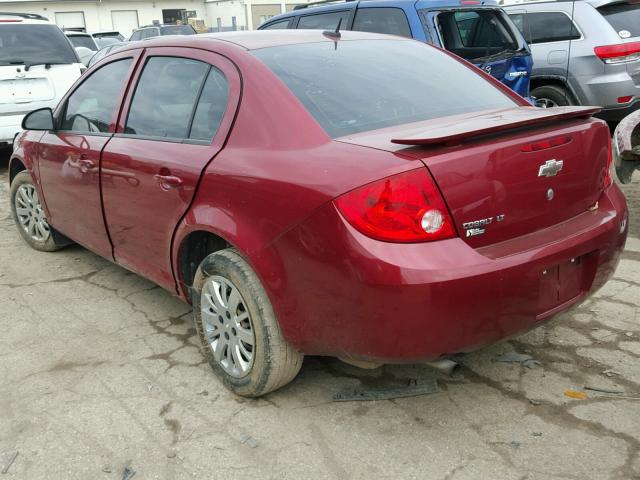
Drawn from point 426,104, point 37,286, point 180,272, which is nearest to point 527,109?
point 426,104

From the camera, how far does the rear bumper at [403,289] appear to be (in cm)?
226

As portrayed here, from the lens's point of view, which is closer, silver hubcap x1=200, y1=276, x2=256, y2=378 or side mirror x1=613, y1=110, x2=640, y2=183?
silver hubcap x1=200, y1=276, x2=256, y2=378

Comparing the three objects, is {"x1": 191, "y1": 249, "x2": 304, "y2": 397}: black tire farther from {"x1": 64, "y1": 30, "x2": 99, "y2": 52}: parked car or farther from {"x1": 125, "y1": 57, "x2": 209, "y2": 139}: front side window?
{"x1": 64, "y1": 30, "x2": 99, "y2": 52}: parked car

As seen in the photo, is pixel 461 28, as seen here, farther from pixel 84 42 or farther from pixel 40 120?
pixel 84 42

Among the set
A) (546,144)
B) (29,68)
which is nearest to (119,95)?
(546,144)

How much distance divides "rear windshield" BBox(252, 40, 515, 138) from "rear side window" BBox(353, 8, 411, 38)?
9.60ft

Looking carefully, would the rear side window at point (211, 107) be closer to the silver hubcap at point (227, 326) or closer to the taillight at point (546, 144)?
the silver hubcap at point (227, 326)

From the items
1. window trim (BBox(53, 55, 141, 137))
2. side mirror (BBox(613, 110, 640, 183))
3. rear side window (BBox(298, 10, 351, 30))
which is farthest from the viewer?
rear side window (BBox(298, 10, 351, 30))

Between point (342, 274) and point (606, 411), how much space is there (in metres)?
1.36

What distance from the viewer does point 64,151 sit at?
13.4 ft

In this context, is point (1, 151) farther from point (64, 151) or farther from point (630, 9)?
point (630, 9)

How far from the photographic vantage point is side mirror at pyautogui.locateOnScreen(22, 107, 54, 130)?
427 centimetres

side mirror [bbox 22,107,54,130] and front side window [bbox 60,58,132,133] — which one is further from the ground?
front side window [bbox 60,58,132,133]

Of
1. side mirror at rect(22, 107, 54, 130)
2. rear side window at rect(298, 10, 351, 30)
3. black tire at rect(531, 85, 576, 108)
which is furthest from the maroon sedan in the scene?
black tire at rect(531, 85, 576, 108)
